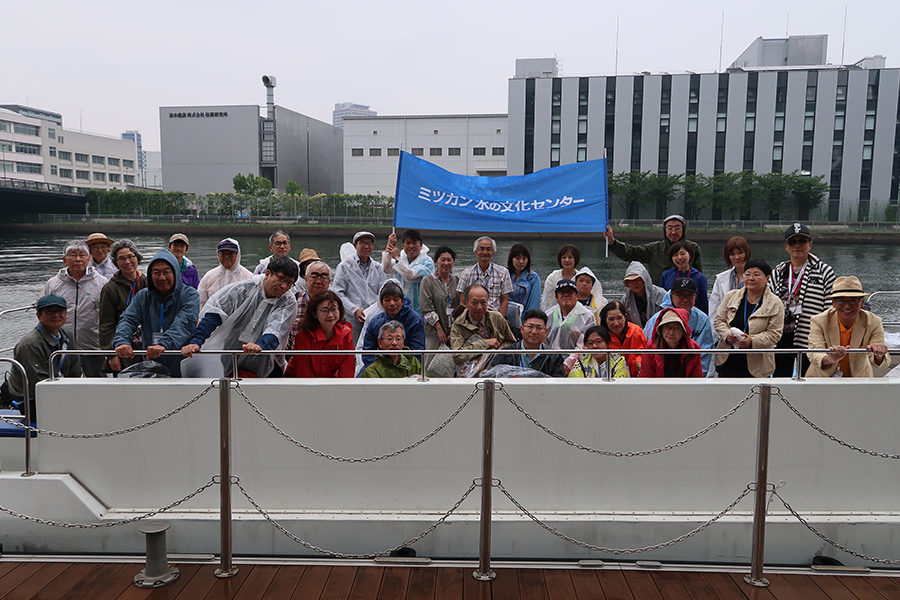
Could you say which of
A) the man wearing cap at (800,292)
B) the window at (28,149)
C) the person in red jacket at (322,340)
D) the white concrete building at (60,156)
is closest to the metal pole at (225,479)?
the person in red jacket at (322,340)

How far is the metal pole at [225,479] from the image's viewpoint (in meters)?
3.03

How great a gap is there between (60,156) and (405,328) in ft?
294

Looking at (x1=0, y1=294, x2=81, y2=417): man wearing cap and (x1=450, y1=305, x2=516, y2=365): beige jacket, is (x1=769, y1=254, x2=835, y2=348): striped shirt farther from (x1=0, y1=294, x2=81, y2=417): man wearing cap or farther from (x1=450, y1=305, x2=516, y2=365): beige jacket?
(x1=0, y1=294, x2=81, y2=417): man wearing cap

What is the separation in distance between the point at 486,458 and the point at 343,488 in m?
0.96

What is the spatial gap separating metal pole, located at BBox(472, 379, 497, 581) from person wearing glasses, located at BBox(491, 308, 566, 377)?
2.65 feet

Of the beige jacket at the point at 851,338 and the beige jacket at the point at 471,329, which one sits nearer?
the beige jacket at the point at 851,338

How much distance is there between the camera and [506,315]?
5.27 meters

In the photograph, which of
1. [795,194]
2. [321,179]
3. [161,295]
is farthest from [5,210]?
[795,194]

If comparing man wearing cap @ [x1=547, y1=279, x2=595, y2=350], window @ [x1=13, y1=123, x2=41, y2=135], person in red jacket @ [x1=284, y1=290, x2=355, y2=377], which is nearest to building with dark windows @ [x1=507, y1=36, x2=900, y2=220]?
man wearing cap @ [x1=547, y1=279, x2=595, y2=350]

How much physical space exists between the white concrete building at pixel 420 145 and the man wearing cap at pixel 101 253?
184ft

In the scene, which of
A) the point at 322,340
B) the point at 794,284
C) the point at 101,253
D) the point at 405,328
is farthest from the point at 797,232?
the point at 101,253

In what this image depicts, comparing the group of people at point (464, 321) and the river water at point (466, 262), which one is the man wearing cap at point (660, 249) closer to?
the group of people at point (464, 321)

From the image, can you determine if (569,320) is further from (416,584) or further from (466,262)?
(466,262)

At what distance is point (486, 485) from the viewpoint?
3.01m
